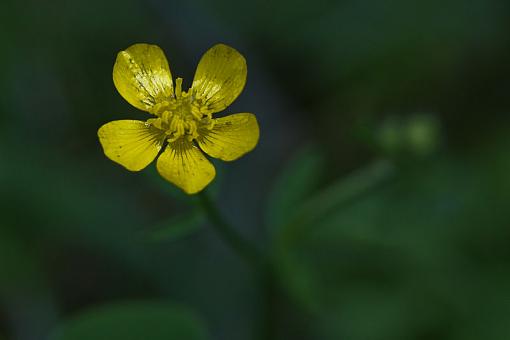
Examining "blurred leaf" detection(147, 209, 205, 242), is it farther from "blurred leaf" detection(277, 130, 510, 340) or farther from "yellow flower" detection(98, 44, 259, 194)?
"blurred leaf" detection(277, 130, 510, 340)

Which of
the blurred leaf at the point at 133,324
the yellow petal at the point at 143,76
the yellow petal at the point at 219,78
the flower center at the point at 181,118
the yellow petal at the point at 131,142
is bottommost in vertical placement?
the blurred leaf at the point at 133,324

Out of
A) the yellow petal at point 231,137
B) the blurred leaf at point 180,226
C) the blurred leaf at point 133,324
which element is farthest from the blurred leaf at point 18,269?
the yellow petal at point 231,137

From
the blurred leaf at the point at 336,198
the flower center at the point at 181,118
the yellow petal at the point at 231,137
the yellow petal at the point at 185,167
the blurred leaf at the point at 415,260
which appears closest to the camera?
the yellow petal at the point at 185,167

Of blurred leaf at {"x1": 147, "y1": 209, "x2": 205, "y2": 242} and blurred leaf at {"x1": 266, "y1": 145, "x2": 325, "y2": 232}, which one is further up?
blurred leaf at {"x1": 266, "y1": 145, "x2": 325, "y2": 232}

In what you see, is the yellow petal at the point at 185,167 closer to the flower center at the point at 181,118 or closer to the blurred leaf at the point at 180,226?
the flower center at the point at 181,118

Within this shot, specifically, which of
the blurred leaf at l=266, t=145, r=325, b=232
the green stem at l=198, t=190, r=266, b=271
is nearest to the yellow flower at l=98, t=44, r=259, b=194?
the green stem at l=198, t=190, r=266, b=271

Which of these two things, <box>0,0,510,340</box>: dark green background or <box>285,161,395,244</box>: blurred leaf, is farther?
<box>0,0,510,340</box>: dark green background

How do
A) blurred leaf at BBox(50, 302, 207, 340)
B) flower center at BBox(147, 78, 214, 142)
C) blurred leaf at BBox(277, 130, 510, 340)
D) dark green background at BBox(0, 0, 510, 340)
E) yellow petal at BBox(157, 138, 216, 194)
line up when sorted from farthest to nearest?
1. blurred leaf at BBox(277, 130, 510, 340)
2. dark green background at BBox(0, 0, 510, 340)
3. blurred leaf at BBox(50, 302, 207, 340)
4. flower center at BBox(147, 78, 214, 142)
5. yellow petal at BBox(157, 138, 216, 194)

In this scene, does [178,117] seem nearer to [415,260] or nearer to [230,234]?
[230,234]

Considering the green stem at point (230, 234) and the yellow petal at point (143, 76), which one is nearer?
the green stem at point (230, 234)
